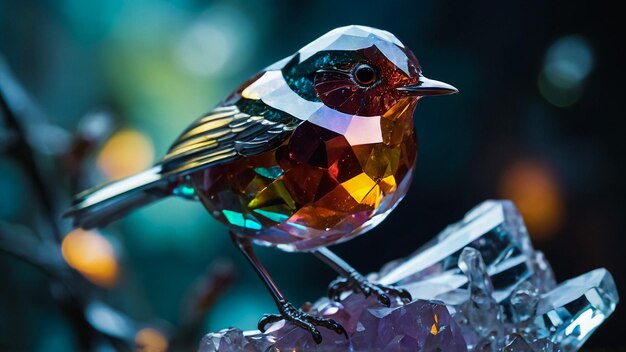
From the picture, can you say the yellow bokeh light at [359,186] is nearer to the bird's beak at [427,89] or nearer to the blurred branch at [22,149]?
the bird's beak at [427,89]

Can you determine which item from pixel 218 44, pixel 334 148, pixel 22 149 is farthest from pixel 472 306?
pixel 218 44

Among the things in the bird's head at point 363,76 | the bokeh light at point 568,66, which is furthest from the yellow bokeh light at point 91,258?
the bokeh light at point 568,66

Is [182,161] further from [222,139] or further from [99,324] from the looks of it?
[99,324]

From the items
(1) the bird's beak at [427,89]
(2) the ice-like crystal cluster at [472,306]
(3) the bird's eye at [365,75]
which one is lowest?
(2) the ice-like crystal cluster at [472,306]

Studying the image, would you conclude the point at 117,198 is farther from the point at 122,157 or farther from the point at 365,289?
the point at 122,157

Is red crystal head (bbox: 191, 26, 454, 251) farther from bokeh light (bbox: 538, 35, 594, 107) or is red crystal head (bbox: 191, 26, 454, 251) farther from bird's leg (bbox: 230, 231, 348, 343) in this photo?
bokeh light (bbox: 538, 35, 594, 107)

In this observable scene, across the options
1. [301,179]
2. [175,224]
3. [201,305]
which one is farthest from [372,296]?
[175,224]
